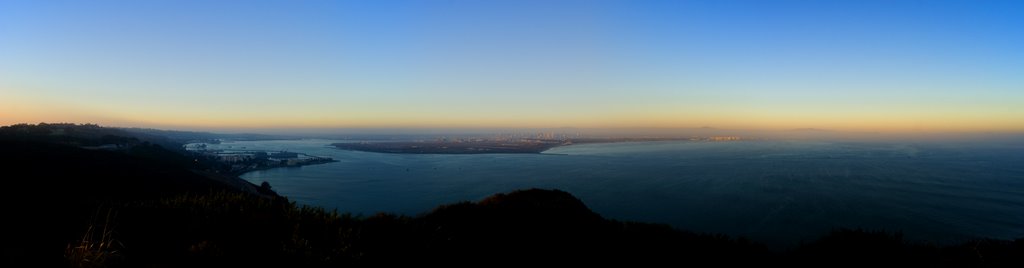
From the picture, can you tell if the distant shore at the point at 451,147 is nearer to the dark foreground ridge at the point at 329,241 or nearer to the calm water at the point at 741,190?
the calm water at the point at 741,190

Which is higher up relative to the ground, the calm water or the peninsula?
the peninsula

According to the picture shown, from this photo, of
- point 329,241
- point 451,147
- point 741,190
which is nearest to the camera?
point 329,241

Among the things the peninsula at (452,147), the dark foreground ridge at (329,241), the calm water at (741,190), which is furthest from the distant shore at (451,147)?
the dark foreground ridge at (329,241)

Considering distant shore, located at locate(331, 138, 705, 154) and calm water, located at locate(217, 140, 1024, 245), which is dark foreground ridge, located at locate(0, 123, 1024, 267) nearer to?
calm water, located at locate(217, 140, 1024, 245)

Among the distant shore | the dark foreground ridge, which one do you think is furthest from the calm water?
A: the distant shore

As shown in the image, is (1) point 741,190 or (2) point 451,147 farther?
(2) point 451,147

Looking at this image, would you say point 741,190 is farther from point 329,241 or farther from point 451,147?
point 451,147

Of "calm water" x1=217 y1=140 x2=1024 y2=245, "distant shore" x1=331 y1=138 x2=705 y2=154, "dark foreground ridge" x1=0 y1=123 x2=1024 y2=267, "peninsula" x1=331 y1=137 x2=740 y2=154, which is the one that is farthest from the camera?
"peninsula" x1=331 y1=137 x2=740 y2=154

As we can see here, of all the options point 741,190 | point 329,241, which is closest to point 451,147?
point 741,190

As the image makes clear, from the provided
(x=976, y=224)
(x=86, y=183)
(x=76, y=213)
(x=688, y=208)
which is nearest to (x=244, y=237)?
(x=76, y=213)
